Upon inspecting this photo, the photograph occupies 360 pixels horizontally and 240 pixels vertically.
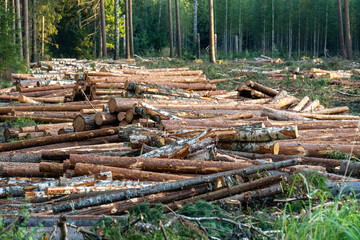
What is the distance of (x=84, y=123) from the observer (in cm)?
840

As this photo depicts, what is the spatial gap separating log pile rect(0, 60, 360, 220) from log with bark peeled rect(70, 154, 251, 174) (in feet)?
0.04

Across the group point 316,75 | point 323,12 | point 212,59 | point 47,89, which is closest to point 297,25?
point 323,12

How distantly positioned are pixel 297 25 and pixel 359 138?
48265mm

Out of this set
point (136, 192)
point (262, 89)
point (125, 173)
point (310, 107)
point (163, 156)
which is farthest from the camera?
point (262, 89)

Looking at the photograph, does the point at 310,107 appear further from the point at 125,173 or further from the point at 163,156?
the point at 125,173

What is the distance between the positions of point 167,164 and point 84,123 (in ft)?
10.8

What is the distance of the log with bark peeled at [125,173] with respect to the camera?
17.8 feet

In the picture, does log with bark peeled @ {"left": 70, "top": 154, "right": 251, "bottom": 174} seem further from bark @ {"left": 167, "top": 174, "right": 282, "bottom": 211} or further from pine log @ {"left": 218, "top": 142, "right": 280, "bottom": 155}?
pine log @ {"left": 218, "top": 142, "right": 280, "bottom": 155}

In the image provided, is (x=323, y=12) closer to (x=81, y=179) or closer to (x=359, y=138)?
(x=359, y=138)

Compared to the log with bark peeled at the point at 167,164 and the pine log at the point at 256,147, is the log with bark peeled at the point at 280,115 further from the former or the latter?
the log with bark peeled at the point at 167,164

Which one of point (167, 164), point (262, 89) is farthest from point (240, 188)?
point (262, 89)

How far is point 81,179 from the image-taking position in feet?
17.5

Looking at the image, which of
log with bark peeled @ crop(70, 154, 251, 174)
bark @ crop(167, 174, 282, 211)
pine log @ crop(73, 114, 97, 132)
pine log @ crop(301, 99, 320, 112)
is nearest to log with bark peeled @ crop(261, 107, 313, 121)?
pine log @ crop(301, 99, 320, 112)

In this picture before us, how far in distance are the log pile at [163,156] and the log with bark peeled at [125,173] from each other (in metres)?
0.01
